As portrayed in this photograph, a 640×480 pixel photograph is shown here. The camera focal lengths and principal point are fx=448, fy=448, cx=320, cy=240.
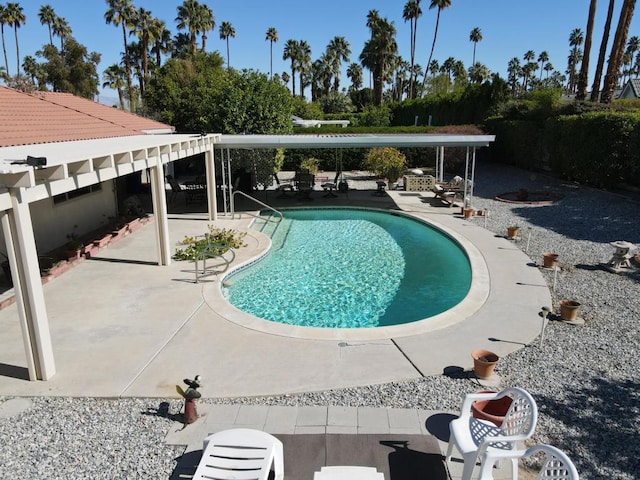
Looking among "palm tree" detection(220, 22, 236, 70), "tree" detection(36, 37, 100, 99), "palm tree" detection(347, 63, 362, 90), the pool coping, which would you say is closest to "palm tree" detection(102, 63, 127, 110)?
"tree" detection(36, 37, 100, 99)

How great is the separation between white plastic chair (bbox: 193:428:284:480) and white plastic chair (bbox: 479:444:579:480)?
1896mm

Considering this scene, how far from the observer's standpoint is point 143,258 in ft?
38.9

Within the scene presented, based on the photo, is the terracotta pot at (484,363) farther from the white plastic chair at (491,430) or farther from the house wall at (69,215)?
the house wall at (69,215)

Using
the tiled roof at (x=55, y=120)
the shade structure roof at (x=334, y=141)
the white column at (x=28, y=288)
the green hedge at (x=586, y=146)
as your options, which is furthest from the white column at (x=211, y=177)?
the green hedge at (x=586, y=146)

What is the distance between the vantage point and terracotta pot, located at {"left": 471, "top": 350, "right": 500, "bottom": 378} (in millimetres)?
6321

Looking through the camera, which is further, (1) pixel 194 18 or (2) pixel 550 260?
(1) pixel 194 18

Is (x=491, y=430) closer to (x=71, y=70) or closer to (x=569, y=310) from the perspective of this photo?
(x=569, y=310)

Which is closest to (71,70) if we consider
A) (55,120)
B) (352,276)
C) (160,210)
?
(55,120)

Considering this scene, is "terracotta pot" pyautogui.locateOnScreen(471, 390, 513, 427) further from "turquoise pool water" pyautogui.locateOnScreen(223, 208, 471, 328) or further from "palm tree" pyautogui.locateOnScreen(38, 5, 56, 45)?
"palm tree" pyautogui.locateOnScreen(38, 5, 56, 45)

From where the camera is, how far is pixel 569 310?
8.23m

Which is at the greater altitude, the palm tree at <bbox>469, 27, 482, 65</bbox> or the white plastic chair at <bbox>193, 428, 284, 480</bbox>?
the palm tree at <bbox>469, 27, 482, 65</bbox>

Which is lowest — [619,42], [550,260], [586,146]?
[550,260]

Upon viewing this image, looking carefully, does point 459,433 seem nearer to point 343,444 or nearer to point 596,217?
point 343,444

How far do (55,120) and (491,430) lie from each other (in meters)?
14.6
